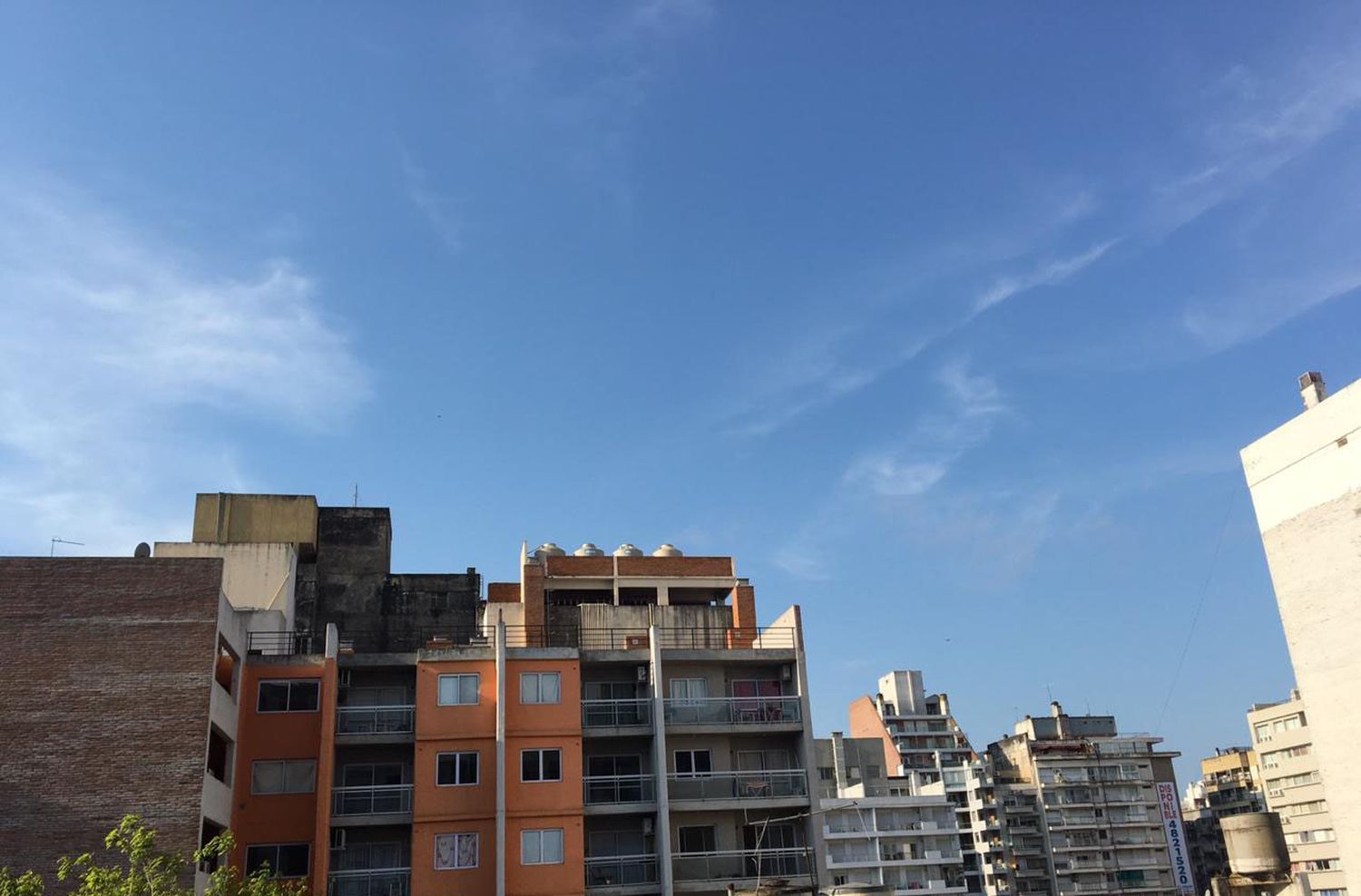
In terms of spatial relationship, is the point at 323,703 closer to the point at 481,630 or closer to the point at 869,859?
the point at 481,630

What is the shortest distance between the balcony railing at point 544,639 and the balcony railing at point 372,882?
31.9 feet

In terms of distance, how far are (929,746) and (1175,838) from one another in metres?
26.2

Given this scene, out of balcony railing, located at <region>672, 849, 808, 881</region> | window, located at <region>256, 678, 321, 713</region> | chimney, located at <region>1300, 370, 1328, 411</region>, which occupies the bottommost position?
balcony railing, located at <region>672, 849, 808, 881</region>

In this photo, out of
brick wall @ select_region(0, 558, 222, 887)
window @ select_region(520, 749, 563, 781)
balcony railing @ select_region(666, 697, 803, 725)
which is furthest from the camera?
balcony railing @ select_region(666, 697, 803, 725)

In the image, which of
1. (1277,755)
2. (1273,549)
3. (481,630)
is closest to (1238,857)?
(1273,549)

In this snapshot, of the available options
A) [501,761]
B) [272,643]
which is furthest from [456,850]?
[272,643]

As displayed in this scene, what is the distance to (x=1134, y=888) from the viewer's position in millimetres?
110500

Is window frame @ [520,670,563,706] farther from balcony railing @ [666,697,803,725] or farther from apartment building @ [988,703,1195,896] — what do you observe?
apartment building @ [988,703,1195,896]

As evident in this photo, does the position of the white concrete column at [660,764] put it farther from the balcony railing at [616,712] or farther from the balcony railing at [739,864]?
the balcony railing at [739,864]

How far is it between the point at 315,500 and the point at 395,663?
14.5 metres

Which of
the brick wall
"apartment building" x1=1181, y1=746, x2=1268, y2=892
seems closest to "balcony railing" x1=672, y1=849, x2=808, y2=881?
the brick wall

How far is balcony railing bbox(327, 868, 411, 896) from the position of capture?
4409 centimetres

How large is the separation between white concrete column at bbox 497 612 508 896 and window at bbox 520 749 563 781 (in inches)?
37.7

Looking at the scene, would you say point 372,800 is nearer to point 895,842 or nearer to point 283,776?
point 283,776
